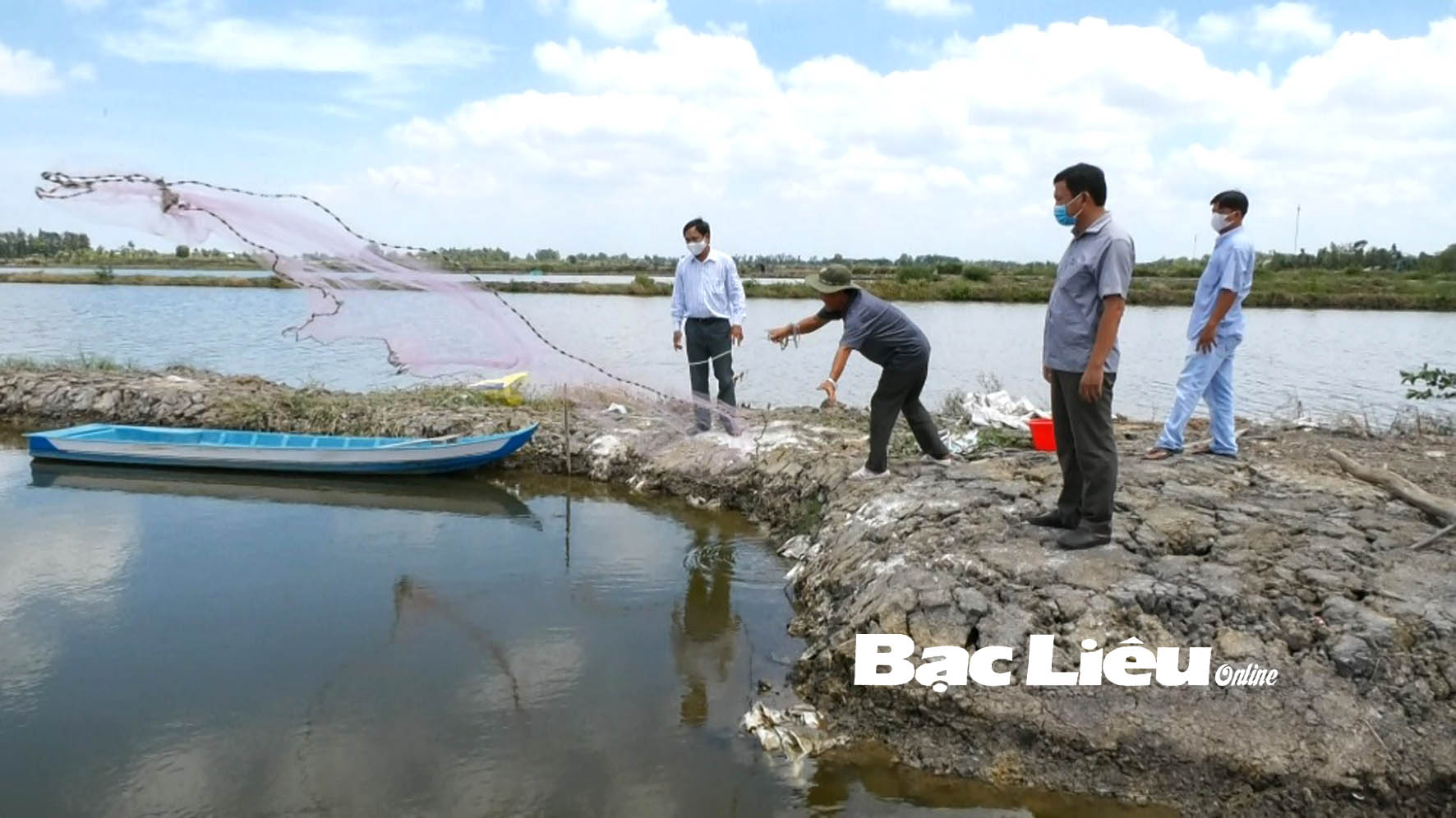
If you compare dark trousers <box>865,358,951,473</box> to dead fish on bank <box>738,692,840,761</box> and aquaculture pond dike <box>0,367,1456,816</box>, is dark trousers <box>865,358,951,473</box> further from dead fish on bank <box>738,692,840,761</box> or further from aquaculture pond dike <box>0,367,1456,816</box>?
dead fish on bank <box>738,692,840,761</box>

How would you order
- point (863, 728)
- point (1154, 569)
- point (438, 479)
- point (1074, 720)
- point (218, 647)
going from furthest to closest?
point (438, 479)
point (218, 647)
point (1154, 569)
point (863, 728)
point (1074, 720)

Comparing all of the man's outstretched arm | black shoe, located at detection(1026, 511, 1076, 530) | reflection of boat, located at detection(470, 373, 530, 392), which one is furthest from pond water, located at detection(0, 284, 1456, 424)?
black shoe, located at detection(1026, 511, 1076, 530)

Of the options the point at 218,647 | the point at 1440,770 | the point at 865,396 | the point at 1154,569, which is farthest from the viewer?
the point at 865,396

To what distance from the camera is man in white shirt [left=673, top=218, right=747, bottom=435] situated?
8.09m

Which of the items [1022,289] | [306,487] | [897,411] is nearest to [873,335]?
[897,411]

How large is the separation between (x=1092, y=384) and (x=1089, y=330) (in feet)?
1.02

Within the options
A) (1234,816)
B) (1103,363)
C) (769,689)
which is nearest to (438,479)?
(769,689)

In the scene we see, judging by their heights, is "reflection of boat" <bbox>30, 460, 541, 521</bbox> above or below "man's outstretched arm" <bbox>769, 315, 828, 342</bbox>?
below

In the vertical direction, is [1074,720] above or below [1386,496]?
below

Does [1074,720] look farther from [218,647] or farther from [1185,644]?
[218,647]

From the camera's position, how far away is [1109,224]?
456cm

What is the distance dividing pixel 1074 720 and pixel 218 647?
4609mm

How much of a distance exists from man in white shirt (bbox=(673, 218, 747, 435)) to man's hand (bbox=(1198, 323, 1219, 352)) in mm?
3641

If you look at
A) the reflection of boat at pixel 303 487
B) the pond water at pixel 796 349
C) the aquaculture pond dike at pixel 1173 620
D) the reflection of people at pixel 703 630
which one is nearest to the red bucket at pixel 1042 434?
the aquaculture pond dike at pixel 1173 620
